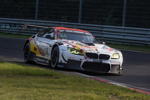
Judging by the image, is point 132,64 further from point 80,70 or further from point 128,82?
point 128,82

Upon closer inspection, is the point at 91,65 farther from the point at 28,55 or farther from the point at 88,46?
the point at 28,55

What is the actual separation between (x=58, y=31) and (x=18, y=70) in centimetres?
318

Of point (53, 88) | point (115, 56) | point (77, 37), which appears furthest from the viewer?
point (77, 37)

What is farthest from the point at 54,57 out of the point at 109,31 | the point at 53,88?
the point at 109,31

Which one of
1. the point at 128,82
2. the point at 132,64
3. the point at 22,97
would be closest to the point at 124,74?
the point at 128,82

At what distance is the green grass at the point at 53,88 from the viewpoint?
9211 millimetres

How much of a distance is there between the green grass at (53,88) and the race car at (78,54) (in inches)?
68.1

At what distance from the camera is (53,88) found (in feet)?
33.3

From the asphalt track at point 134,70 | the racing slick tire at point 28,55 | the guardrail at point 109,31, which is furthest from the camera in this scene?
the guardrail at point 109,31

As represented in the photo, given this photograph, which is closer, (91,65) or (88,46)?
(91,65)

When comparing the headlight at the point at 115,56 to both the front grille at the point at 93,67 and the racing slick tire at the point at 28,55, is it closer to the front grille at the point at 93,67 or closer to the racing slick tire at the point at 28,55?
the front grille at the point at 93,67

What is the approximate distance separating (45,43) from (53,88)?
5.46 metres

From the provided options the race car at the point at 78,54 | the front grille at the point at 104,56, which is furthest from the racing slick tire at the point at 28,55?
the front grille at the point at 104,56

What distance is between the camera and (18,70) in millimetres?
12781
